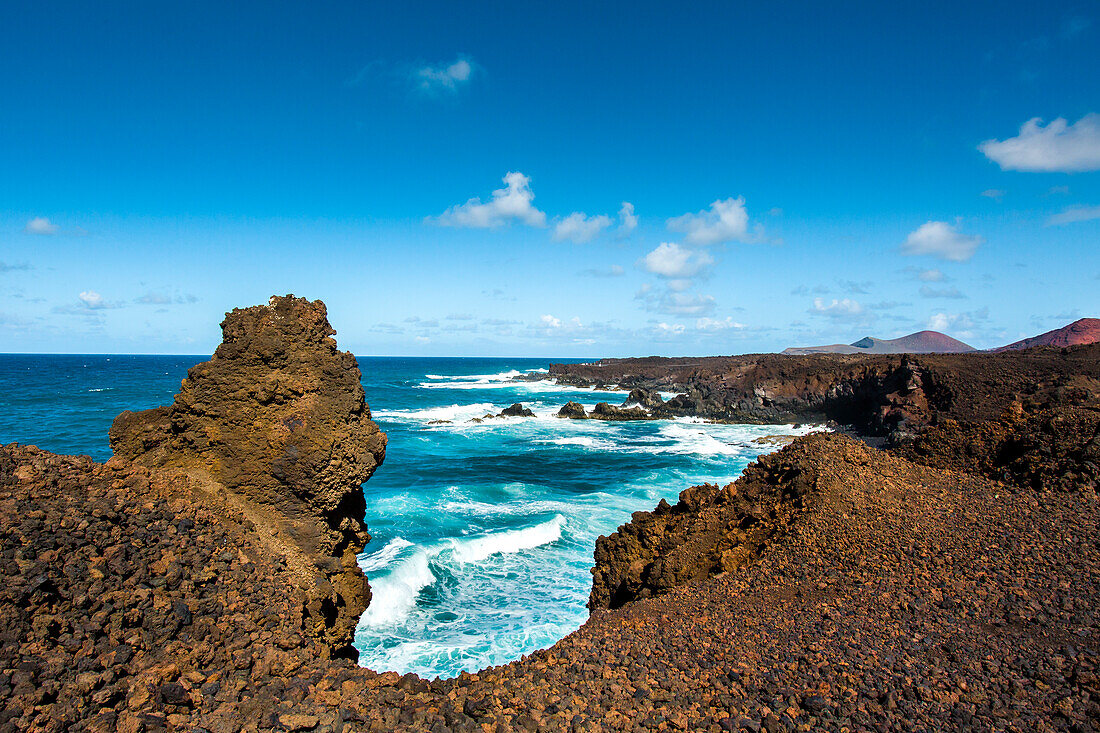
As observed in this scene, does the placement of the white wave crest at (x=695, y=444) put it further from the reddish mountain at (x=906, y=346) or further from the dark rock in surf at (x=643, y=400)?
the reddish mountain at (x=906, y=346)

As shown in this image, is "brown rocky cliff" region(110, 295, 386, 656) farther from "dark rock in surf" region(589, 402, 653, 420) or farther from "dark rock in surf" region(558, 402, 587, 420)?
"dark rock in surf" region(558, 402, 587, 420)

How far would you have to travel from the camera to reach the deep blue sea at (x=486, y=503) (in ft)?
43.8

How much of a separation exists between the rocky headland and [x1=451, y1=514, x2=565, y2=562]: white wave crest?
20.5 ft

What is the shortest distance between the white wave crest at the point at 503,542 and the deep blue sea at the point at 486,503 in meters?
0.05

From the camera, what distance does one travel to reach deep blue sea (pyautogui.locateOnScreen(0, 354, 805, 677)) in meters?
13.4

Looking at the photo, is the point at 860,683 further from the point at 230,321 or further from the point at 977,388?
the point at 977,388

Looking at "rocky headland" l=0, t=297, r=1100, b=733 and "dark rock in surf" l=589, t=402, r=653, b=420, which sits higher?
"rocky headland" l=0, t=297, r=1100, b=733

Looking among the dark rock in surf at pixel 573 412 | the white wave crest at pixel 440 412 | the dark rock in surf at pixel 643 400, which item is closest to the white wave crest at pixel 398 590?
the white wave crest at pixel 440 412

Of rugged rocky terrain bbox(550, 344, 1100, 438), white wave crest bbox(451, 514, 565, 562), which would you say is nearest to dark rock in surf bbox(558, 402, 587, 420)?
rugged rocky terrain bbox(550, 344, 1100, 438)

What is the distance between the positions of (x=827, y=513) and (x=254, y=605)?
983 cm

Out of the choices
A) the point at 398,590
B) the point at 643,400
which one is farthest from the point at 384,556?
the point at 643,400

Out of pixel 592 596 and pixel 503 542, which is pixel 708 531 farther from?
pixel 503 542

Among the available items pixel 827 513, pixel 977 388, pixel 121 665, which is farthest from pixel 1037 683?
pixel 977 388

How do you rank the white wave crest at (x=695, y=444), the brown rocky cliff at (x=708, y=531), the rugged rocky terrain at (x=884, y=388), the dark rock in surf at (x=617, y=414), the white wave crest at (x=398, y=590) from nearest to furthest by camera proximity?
the brown rocky cliff at (x=708, y=531)
the white wave crest at (x=398, y=590)
the rugged rocky terrain at (x=884, y=388)
the white wave crest at (x=695, y=444)
the dark rock in surf at (x=617, y=414)
